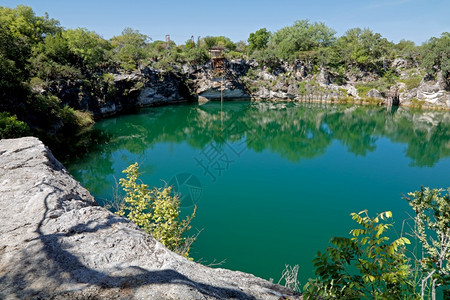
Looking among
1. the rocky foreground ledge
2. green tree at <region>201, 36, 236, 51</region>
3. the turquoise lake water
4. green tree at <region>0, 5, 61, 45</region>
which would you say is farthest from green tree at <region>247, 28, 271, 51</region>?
the rocky foreground ledge

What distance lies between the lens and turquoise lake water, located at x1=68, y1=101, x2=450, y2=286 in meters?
9.19

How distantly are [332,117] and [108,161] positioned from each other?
26.9 meters

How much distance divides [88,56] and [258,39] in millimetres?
37656

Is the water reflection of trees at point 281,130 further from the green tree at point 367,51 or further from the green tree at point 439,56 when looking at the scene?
the green tree at point 367,51

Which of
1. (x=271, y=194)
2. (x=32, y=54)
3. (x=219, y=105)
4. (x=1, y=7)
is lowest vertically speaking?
(x=271, y=194)

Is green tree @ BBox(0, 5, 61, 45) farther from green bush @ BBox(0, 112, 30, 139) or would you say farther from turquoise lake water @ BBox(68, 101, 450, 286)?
green bush @ BBox(0, 112, 30, 139)

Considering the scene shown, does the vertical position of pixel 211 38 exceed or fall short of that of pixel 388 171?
it exceeds it

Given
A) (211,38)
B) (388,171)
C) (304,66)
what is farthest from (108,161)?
(211,38)

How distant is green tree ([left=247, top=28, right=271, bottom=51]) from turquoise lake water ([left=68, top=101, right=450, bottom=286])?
96.9ft

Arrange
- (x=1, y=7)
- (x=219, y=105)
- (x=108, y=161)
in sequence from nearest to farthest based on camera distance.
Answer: (x=108, y=161), (x=1, y=7), (x=219, y=105)

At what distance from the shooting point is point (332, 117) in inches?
1302

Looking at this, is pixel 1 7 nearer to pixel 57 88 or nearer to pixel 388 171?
pixel 57 88

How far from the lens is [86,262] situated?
2.58m

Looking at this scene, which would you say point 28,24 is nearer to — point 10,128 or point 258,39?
point 10,128
